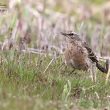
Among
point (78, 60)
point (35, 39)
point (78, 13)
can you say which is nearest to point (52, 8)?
point (78, 13)

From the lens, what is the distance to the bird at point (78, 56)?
34.6ft

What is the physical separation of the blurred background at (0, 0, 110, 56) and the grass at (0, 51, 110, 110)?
813mm

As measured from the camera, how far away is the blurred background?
465 inches

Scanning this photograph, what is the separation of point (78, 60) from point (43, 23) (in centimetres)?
369

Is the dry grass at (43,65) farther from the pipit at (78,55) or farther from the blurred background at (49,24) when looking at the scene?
the pipit at (78,55)

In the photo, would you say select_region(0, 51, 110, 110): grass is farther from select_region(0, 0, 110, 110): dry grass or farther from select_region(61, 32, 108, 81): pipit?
select_region(61, 32, 108, 81): pipit

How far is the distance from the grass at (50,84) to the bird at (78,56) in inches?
4.8

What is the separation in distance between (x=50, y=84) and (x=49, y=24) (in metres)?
5.61

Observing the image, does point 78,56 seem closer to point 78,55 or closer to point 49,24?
point 78,55

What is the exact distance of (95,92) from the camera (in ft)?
29.0

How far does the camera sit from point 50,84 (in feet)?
28.9

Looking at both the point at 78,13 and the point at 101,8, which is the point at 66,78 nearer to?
the point at 78,13

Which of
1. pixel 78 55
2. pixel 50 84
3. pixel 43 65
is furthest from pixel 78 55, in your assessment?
pixel 50 84

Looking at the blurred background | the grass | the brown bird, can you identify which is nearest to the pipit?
the brown bird
